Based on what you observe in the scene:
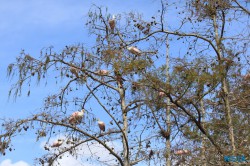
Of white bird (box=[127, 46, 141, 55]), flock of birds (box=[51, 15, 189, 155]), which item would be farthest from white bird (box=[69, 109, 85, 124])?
white bird (box=[127, 46, 141, 55])

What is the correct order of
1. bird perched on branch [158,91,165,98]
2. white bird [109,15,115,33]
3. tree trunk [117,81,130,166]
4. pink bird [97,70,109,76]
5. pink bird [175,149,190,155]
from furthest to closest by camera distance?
white bird [109,15,115,33] → tree trunk [117,81,130,166] → pink bird [175,149,190,155] → pink bird [97,70,109,76] → bird perched on branch [158,91,165,98]

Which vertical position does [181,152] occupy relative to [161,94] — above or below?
below

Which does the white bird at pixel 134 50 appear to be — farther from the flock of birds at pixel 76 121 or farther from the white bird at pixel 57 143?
the white bird at pixel 57 143

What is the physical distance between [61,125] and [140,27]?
89.0 inches

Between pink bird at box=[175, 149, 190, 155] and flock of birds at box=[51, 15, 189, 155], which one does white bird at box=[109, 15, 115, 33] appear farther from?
pink bird at box=[175, 149, 190, 155]

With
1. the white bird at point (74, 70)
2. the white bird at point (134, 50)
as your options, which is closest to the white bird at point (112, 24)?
the white bird at point (134, 50)

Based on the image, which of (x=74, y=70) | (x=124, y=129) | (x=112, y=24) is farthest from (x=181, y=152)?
(x=112, y=24)

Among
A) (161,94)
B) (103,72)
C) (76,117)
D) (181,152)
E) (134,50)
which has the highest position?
(134,50)

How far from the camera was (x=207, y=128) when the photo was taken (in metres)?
8.16

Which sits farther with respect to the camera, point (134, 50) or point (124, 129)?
point (124, 129)

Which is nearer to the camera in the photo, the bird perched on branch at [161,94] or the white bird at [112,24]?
the bird perched on branch at [161,94]

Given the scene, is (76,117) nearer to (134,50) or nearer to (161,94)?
(134,50)

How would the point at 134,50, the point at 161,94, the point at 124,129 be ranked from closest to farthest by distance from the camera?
the point at 161,94
the point at 134,50
the point at 124,129

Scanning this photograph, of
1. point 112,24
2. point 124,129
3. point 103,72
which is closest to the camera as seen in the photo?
point 103,72
